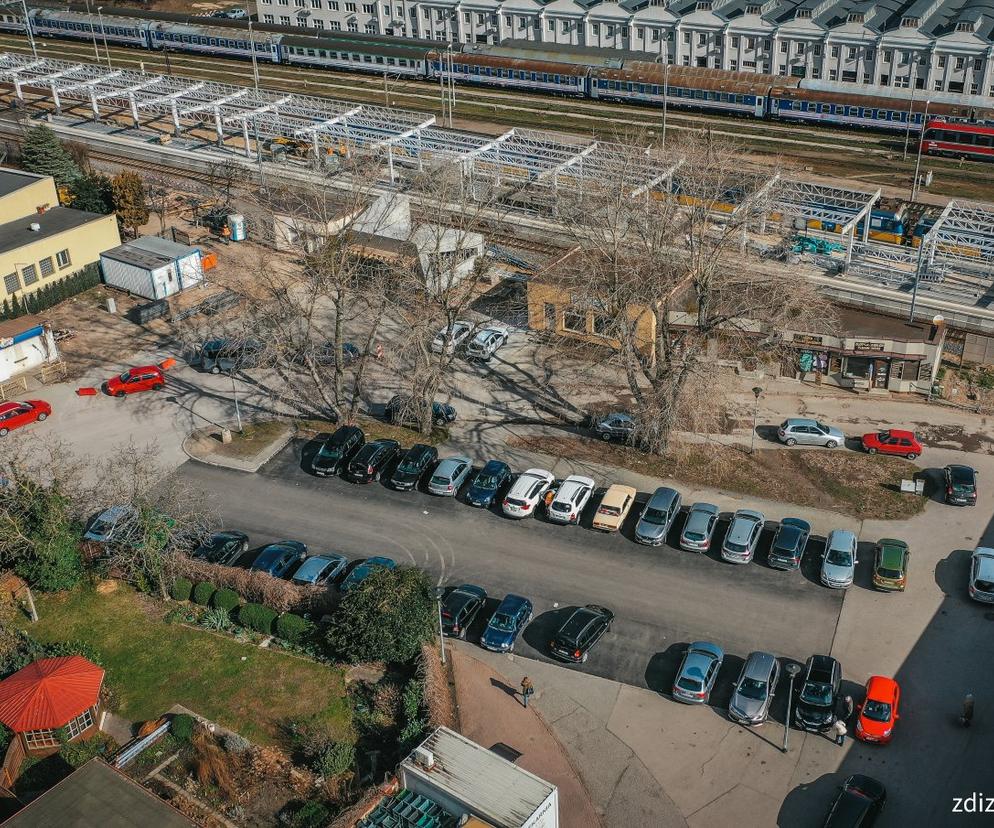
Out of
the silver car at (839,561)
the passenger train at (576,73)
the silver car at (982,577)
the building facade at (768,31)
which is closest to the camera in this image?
the silver car at (982,577)

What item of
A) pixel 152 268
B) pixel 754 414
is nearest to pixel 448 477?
pixel 754 414

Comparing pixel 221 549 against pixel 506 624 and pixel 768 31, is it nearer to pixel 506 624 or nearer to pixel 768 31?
pixel 506 624

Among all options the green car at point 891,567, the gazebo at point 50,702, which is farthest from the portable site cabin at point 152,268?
the green car at point 891,567

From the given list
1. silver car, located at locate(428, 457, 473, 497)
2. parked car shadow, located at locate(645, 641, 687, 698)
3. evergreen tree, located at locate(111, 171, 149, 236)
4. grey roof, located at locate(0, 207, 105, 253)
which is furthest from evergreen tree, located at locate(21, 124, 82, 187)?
parked car shadow, located at locate(645, 641, 687, 698)

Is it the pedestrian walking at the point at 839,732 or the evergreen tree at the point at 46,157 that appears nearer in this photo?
the pedestrian walking at the point at 839,732

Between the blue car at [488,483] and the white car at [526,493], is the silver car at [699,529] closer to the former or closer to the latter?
the white car at [526,493]

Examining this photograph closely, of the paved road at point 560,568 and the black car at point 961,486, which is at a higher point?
the black car at point 961,486

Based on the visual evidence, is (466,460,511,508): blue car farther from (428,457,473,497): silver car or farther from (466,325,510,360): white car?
(466,325,510,360): white car
